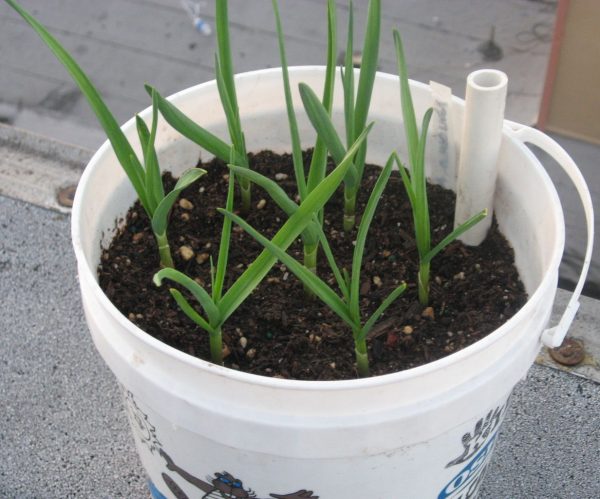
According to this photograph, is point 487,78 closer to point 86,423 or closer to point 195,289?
point 195,289

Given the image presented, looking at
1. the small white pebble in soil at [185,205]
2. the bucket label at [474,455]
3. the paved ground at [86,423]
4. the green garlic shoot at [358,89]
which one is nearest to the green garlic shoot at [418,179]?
the green garlic shoot at [358,89]

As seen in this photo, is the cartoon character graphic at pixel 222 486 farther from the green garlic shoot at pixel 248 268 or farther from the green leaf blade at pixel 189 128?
the green leaf blade at pixel 189 128

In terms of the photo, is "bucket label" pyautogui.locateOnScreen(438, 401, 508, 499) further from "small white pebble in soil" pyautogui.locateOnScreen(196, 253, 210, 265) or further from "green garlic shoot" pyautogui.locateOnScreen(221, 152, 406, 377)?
"small white pebble in soil" pyautogui.locateOnScreen(196, 253, 210, 265)

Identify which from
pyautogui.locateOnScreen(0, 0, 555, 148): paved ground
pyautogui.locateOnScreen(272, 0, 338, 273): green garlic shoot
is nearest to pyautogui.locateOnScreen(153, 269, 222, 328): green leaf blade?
pyautogui.locateOnScreen(272, 0, 338, 273): green garlic shoot

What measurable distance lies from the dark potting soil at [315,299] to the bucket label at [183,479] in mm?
72

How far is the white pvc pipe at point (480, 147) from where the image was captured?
29.4 inches

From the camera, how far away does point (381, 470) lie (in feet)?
2.23

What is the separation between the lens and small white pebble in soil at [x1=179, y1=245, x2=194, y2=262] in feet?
2.77

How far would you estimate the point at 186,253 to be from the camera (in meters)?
0.84

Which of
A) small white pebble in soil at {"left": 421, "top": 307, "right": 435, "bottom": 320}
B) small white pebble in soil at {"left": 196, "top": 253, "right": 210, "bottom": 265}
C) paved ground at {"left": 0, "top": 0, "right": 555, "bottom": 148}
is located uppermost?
small white pebble in soil at {"left": 196, "top": 253, "right": 210, "bottom": 265}

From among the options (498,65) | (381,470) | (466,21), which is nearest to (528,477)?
(381,470)

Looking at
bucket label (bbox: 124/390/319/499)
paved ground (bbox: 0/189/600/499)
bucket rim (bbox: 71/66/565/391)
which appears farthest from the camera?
paved ground (bbox: 0/189/600/499)

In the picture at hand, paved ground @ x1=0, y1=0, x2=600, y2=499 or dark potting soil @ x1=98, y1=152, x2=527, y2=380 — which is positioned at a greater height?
dark potting soil @ x1=98, y1=152, x2=527, y2=380

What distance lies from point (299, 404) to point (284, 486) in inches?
3.8
